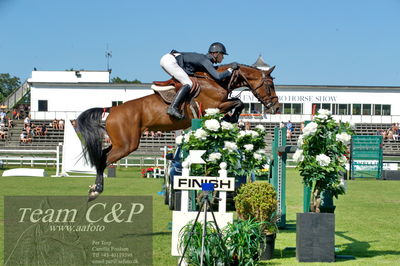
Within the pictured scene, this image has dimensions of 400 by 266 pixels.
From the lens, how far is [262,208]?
609 cm

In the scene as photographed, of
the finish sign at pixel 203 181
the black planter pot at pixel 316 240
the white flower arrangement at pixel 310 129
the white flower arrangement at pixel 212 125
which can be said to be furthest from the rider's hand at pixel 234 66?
the finish sign at pixel 203 181

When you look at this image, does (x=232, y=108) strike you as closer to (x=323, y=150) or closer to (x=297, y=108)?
(x=323, y=150)

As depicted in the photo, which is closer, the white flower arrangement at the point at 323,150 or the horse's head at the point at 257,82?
the white flower arrangement at the point at 323,150

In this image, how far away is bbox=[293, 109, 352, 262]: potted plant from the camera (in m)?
5.88

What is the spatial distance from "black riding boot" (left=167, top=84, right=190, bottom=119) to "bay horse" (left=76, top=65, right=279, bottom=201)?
167 mm

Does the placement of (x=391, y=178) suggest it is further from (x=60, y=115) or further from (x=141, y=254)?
(x=60, y=115)

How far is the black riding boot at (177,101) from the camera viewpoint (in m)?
8.40

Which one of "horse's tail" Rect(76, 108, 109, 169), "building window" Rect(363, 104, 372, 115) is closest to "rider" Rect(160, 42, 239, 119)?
"horse's tail" Rect(76, 108, 109, 169)

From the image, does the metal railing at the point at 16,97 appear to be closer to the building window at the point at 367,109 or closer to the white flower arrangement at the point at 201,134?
the building window at the point at 367,109

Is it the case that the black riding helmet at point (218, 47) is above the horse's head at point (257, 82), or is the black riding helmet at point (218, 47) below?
above

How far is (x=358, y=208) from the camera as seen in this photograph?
11336mm

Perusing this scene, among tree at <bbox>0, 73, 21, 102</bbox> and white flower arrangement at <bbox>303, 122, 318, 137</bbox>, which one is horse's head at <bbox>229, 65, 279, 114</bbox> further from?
tree at <bbox>0, 73, 21, 102</bbox>

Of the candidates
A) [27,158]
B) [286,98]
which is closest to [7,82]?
[286,98]

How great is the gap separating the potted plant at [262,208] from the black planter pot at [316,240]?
31cm
